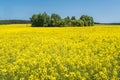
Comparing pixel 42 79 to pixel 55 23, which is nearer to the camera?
pixel 42 79

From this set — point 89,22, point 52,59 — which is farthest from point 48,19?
point 52,59

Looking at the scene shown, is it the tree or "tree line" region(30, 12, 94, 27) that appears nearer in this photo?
"tree line" region(30, 12, 94, 27)

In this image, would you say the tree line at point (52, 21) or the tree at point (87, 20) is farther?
the tree at point (87, 20)

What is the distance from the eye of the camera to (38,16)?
74.0 m

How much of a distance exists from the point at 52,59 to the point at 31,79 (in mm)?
2895

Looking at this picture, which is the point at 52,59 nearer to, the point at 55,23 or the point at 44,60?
the point at 44,60

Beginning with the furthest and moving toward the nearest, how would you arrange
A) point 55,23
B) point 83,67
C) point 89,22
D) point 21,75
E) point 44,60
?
point 89,22 < point 55,23 < point 44,60 < point 83,67 < point 21,75

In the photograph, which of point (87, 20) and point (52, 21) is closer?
point (52, 21)

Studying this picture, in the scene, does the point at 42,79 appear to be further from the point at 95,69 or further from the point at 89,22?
the point at 89,22

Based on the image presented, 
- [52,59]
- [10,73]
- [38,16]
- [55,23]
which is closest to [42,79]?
[10,73]

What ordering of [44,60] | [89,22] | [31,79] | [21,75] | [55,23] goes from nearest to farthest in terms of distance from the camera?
1. [31,79]
2. [21,75]
3. [44,60]
4. [55,23]
5. [89,22]

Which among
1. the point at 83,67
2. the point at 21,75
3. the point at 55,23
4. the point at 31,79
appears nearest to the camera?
the point at 31,79

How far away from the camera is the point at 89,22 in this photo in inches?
3022

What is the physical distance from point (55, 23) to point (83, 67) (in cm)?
6009
